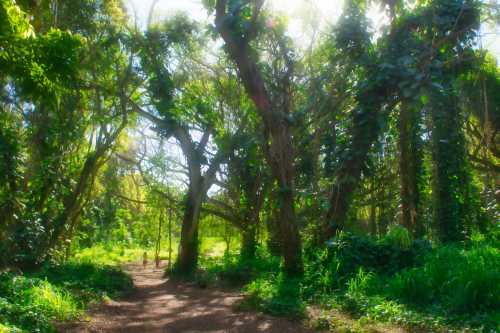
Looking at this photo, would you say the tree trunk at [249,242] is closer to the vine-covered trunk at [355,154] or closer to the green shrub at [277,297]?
the vine-covered trunk at [355,154]

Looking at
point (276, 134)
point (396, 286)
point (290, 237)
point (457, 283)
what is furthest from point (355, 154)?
point (457, 283)

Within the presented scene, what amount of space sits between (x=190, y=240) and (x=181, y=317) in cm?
786

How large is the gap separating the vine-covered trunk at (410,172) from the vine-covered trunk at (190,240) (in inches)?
272

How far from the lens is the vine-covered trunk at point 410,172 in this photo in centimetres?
1523

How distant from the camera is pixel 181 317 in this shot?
31.7 ft

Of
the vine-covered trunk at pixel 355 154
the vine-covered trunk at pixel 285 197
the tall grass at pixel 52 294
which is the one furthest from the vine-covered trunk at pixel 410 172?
the tall grass at pixel 52 294

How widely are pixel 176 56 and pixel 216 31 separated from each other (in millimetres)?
7299

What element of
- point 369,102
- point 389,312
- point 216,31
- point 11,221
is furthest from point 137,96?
point 389,312

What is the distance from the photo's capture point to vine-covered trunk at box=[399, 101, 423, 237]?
15.2 m

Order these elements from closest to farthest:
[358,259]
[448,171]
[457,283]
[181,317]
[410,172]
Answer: [457,283] < [181,317] < [358,259] < [448,171] < [410,172]

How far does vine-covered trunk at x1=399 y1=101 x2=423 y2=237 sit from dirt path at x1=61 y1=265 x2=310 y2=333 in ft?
22.2

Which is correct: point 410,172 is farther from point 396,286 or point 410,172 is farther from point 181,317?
point 181,317

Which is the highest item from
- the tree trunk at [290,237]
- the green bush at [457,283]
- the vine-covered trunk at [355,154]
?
the vine-covered trunk at [355,154]

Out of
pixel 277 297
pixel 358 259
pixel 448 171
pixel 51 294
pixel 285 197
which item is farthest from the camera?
pixel 448 171
